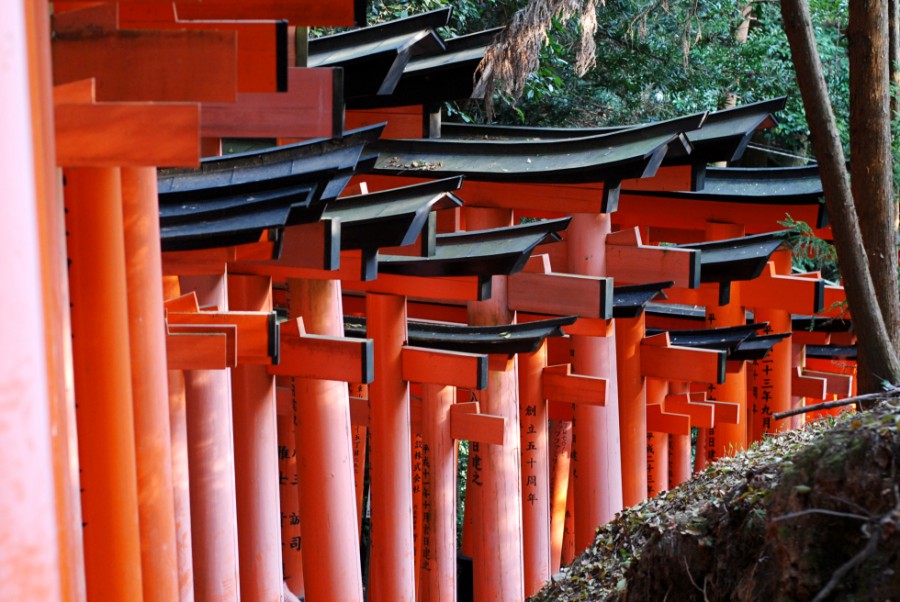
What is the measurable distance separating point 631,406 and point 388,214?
13.1ft

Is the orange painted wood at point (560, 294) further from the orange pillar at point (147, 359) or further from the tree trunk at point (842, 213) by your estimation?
the orange pillar at point (147, 359)

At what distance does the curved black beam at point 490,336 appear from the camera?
7.44 m

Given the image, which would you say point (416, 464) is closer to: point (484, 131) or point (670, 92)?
point (484, 131)

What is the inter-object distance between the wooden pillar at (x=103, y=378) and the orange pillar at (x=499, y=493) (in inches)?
187

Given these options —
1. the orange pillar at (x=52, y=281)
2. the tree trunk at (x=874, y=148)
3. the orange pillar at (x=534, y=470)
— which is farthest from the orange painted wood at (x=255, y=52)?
the orange pillar at (x=534, y=470)

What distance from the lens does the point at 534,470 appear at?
9.15 meters

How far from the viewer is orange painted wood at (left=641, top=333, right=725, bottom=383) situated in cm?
855

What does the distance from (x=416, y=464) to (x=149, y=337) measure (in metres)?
7.46

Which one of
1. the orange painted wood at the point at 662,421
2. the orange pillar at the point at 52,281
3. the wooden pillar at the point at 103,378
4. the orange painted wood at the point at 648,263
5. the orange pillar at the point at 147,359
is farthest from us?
the orange painted wood at the point at 662,421

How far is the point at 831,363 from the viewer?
1333 cm

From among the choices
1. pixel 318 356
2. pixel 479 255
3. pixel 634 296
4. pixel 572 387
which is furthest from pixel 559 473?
pixel 318 356

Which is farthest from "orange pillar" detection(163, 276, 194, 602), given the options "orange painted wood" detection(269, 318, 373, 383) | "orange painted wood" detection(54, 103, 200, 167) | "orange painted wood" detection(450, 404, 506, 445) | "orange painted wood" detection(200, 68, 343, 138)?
"orange painted wood" detection(450, 404, 506, 445)

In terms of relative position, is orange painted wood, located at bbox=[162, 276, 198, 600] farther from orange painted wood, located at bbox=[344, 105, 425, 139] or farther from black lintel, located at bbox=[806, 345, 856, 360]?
black lintel, located at bbox=[806, 345, 856, 360]

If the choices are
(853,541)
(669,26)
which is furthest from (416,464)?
(853,541)
